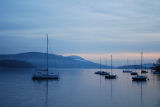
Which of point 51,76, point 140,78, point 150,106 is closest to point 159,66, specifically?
point 140,78

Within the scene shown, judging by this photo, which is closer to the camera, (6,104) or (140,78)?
(6,104)

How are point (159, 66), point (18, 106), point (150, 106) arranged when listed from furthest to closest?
1. point (159, 66)
2. point (150, 106)
3. point (18, 106)

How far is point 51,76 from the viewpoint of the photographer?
160 feet

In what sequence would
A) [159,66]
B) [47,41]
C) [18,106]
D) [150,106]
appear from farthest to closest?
[159,66], [47,41], [150,106], [18,106]

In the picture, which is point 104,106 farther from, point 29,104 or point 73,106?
point 29,104

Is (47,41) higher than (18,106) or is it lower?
higher

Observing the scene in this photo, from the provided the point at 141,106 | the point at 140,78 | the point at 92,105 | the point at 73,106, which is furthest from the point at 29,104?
the point at 140,78

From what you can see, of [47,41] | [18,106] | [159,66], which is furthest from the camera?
[159,66]

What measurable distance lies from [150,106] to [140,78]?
31019 millimetres

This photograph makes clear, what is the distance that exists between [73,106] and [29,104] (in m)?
3.68

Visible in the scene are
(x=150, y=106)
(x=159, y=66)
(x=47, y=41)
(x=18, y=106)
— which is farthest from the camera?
(x=159, y=66)

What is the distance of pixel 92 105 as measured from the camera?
17750 millimetres

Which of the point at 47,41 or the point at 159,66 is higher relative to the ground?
the point at 47,41

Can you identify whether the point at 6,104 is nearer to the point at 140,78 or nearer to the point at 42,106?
the point at 42,106
